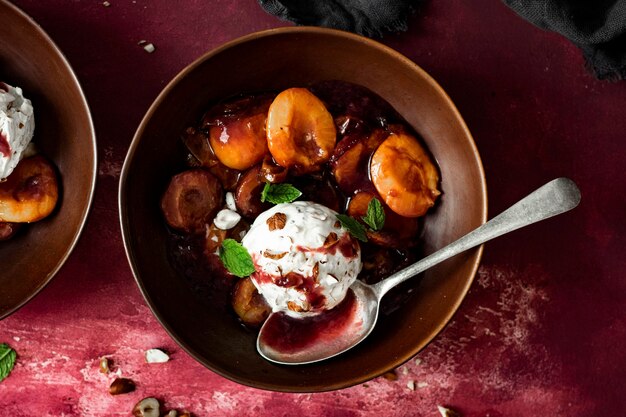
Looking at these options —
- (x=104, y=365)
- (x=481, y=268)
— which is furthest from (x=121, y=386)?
(x=481, y=268)

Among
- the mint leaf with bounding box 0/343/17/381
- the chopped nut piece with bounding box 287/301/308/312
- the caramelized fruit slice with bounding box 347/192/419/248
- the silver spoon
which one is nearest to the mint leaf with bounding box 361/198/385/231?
the caramelized fruit slice with bounding box 347/192/419/248

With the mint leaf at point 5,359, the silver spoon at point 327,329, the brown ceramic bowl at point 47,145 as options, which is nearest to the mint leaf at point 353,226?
the silver spoon at point 327,329

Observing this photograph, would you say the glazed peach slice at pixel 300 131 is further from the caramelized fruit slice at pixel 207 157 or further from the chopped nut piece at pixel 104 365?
the chopped nut piece at pixel 104 365

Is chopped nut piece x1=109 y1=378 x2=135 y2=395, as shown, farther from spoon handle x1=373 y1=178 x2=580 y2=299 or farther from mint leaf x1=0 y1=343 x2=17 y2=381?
spoon handle x1=373 y1=178 x2=580 y2=299

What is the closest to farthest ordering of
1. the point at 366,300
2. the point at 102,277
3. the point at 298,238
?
1. the point at 298,238
2. the point at 366,300
3. the point at 102,277

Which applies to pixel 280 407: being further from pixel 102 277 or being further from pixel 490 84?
pixel 490 84

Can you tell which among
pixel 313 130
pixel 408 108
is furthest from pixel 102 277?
pixel 408 108
